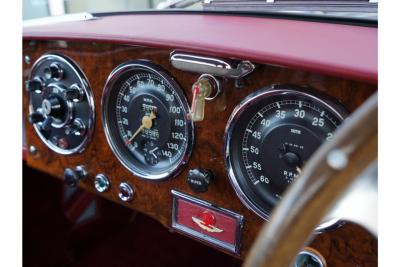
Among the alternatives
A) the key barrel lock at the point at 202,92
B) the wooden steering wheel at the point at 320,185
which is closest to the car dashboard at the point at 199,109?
the key barrel lock at the point at 202,92

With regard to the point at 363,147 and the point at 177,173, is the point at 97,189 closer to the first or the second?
the point at 177,173

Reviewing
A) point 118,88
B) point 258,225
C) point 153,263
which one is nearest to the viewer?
point 258,225

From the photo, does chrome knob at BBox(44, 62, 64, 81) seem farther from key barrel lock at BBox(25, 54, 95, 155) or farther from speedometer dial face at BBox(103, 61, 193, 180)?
speedometer dial face at BBox(103, 61, 193, 180)

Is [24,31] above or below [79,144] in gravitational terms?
above

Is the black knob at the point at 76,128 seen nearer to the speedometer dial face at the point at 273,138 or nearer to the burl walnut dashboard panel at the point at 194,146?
the burl walnut dashboard panel at the point at 194,146

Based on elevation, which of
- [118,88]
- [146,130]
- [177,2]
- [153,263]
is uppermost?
[177,2]

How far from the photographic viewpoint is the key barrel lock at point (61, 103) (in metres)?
1.46

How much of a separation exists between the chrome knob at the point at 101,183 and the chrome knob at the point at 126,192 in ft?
0.23

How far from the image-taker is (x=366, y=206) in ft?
1.62

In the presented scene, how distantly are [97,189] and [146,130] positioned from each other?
0.35 metres

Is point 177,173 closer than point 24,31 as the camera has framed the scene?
Yes

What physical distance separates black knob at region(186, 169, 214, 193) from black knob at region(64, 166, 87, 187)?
1.77ft

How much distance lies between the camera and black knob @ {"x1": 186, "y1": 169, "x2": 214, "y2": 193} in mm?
1167

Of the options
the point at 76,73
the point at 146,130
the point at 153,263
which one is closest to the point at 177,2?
the point at 76,73
